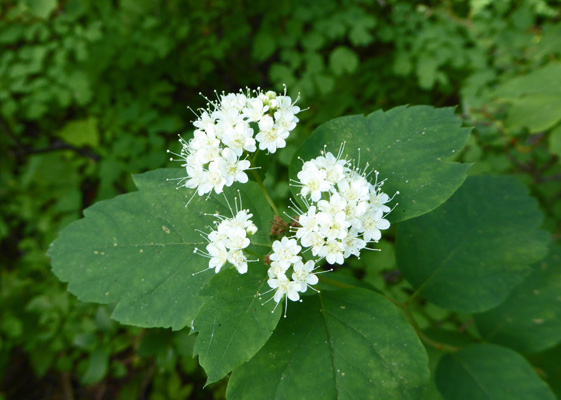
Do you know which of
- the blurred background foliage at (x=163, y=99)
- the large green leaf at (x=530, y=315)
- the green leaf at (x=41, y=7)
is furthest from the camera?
the green leaf at (x=41, y=7)

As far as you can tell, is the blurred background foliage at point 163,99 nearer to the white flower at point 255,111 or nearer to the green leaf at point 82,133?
the green leaf at point 82,133

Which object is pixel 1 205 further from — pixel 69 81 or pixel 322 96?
pixel 322 96

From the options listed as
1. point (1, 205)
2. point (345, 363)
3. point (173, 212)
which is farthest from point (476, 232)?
point (1, 205)

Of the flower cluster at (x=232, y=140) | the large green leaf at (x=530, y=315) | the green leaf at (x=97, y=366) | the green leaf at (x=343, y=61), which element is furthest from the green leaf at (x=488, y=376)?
the green leaf at (x=343, y=61)

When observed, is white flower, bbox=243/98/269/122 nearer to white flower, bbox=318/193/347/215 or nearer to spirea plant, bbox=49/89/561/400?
spirea plant, bbox=49/89/561/400

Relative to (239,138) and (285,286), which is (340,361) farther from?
(239,138)

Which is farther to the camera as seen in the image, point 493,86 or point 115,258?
point 493,86
